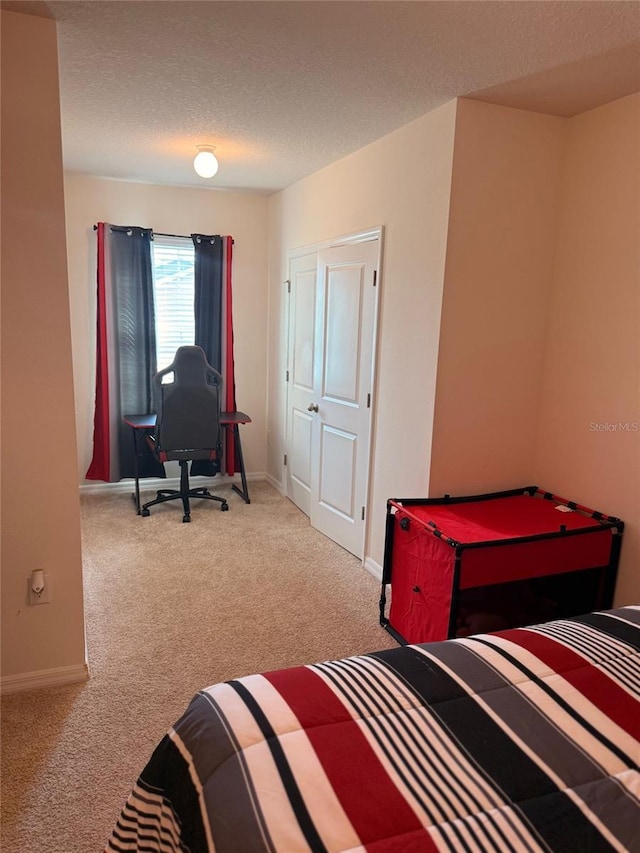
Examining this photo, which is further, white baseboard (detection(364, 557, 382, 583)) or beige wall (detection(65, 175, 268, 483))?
beige wall (detection(65, 175, 268, 483))

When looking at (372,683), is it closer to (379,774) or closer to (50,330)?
(379,774)

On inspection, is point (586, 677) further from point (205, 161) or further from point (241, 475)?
point (241, 475)

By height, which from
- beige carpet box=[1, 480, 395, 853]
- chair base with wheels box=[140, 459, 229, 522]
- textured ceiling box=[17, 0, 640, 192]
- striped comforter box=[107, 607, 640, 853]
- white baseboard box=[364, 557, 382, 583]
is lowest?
beige carpet box=[1, 480, 395, 853]

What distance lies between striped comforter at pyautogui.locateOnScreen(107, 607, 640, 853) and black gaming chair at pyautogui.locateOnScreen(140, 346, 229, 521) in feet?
9.34

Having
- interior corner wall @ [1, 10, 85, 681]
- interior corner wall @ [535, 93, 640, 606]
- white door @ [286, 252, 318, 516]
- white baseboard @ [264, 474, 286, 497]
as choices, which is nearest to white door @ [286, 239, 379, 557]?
white door @ [286, 252, 318, 516]

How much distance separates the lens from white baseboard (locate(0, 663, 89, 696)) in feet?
7.26

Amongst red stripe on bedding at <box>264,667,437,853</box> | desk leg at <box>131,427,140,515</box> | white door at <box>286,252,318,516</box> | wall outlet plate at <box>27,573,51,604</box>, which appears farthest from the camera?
desk leg at <box>131,427,140,515</box>

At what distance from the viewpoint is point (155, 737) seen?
6.53 feet

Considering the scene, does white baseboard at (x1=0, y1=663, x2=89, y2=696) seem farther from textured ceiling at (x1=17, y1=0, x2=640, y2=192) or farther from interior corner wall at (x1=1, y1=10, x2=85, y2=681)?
textured ceiling at (x1=17, y1=0, x2=640, y2=192)

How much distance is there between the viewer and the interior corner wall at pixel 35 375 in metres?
1.94

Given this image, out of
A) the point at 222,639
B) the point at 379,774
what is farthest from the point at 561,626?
the point at 222,639

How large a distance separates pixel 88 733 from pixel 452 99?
294 cm

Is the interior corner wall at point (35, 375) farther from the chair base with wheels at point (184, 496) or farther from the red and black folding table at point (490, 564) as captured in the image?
the chair base with wheels at point (184, 496)

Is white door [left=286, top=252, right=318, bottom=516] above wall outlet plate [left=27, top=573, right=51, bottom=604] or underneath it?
above
